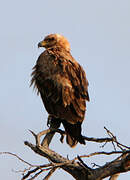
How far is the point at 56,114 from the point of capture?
7.86m

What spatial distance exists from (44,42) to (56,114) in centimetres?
202

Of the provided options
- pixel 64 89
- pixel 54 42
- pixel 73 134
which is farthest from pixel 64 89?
pixel 54 42

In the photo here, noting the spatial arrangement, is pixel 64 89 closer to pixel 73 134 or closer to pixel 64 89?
pixel 64 89

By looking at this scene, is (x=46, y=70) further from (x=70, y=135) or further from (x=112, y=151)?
(x=112, y=151)

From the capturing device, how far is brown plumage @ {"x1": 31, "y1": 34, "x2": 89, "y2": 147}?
7617 mm

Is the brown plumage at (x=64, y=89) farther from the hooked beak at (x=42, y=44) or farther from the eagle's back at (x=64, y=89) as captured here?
the hooked beak at (x=42, y=44)

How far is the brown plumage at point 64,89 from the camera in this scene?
7617 millimetres

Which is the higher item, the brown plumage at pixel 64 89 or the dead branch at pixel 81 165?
the brown plumage at pixel 64 89

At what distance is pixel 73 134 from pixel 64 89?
0.84 meters

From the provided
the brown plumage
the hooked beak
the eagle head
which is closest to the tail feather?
the brown plumage

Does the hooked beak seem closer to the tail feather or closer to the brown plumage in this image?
the brown plumage

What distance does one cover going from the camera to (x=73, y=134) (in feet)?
24.2

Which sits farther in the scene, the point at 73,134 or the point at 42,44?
the point at 42,44

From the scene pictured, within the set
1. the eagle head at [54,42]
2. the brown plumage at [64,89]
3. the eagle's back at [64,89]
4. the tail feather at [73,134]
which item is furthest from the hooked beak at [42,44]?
the tail feather at [73,134]
